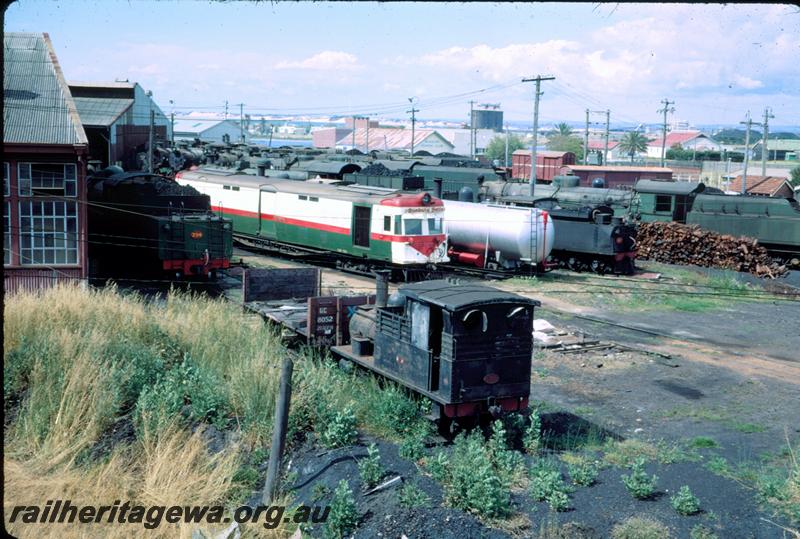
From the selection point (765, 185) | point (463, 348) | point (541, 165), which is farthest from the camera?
point (541, 165)

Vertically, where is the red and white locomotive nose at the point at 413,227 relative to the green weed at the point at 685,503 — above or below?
above

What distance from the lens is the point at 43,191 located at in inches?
805

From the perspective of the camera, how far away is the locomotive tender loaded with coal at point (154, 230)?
944 inches

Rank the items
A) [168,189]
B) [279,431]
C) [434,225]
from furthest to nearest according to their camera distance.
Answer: [168,189]
[434,225]
[279,431]

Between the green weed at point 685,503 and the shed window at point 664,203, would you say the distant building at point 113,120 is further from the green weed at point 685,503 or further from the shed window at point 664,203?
the green weed at point 685,503

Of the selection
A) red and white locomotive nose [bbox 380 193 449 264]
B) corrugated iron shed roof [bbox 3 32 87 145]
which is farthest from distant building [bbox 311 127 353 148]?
corrugated iron shed roof [bbox 3 32 87 145]

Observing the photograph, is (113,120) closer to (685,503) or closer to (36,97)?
(36,97)

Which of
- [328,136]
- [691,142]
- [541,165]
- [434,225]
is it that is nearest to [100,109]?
[434,225]

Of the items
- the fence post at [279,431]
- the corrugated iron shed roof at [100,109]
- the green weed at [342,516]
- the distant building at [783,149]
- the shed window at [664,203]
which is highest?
the distant building at [783,149]

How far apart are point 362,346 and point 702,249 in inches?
927

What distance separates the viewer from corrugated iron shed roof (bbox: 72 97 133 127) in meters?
36.9

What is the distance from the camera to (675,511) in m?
10.5

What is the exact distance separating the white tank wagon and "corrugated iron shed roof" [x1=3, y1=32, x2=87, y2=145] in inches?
514

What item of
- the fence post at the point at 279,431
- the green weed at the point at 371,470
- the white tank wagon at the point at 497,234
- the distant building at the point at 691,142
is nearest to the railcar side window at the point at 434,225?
the white tank wagon at the point at 497,234
